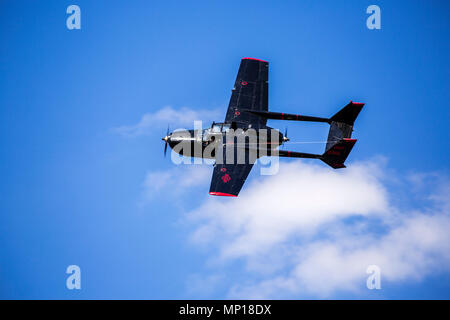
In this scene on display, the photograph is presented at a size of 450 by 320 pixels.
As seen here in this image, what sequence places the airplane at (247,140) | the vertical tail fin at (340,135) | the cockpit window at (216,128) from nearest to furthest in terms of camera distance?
the airplane at (247,140)
the vertical tail fin at (340,135)
the cockpit window at (216,128)

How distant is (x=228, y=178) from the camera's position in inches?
1204

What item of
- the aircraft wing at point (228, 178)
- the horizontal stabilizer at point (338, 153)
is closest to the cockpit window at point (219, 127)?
the aircraft wing at point (228, 178)

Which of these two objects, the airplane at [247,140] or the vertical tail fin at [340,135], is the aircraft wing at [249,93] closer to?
the airplane at [247,140]

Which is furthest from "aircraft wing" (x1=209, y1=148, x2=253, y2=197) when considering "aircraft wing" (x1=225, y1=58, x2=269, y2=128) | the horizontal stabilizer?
the horizontal stabilizer

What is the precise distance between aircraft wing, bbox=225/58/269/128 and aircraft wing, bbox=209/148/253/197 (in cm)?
424

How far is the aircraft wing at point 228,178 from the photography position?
29.8 metres

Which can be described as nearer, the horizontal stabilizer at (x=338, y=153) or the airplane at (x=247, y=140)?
the airplane at (x=247, y=140)

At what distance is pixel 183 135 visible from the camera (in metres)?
33.4

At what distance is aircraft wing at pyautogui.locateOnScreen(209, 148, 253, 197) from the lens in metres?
29.8

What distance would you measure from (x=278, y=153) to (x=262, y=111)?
4.05 m

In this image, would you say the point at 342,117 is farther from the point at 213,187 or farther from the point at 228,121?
the point at 213,187

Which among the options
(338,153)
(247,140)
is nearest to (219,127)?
(247,140)
